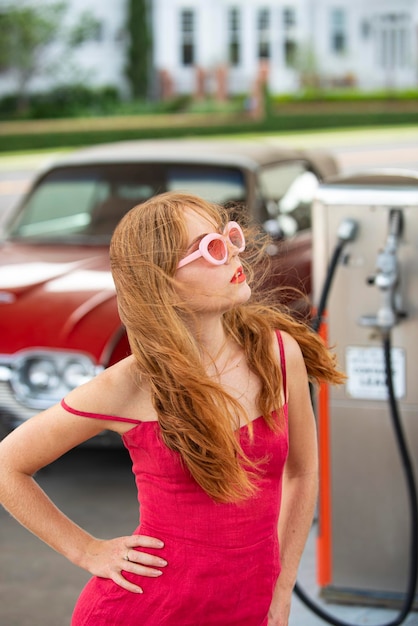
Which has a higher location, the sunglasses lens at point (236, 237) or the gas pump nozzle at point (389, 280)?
the sunglasses lens at point (236, 237)

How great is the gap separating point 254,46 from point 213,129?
9.42 metres

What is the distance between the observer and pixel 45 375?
480 centimetres

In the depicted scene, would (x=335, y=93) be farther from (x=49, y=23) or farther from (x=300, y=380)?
(x=300, y=380)

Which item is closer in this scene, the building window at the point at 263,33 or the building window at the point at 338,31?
the building window at the point at 263,33

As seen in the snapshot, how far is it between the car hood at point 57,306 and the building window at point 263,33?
3434 centimetres

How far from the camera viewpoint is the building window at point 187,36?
124ft

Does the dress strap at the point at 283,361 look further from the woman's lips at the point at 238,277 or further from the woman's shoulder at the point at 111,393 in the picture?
the woman's shoulder at the point at 111,393

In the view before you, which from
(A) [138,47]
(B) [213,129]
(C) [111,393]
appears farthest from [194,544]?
(A) [138,47]

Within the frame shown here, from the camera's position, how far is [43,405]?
189 inches

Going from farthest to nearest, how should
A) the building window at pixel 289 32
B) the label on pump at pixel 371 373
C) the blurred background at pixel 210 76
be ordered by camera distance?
the building window at pixel 289 32
the blurred background at pixel 210 76
the label on pump at pixel 371 373

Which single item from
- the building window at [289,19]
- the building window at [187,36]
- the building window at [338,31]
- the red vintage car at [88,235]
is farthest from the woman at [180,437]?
the building window at [338,31]

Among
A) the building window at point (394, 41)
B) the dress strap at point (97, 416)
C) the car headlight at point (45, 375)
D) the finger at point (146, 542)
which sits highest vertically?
the dress strap at point (97, 416)

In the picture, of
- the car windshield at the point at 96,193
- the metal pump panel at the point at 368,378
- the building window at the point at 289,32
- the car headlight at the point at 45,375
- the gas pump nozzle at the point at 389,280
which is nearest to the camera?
the gas pump nozzle at the point at 389,280

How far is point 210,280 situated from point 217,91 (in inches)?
1382
